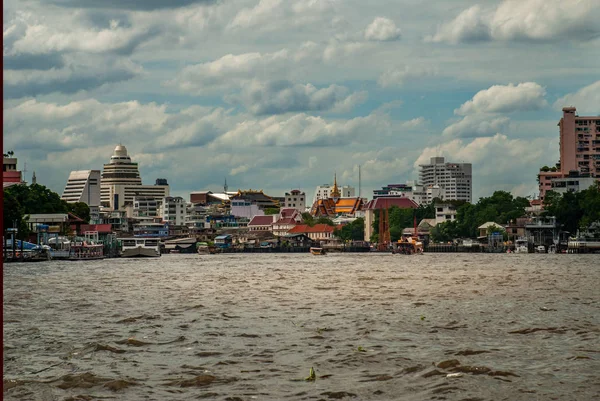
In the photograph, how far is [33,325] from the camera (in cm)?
3531

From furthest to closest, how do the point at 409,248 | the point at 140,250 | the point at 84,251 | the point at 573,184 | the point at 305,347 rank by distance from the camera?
the point at 573,184
the point at 409,248
the point at 140,250
the point at 84,251
the point at 305,347

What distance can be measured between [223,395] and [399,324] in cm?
1555

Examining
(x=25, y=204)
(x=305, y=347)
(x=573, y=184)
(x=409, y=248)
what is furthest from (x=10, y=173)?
(x=305, y=347)

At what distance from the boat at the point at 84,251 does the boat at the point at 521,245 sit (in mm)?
77876

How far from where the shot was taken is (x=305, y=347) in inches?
1092

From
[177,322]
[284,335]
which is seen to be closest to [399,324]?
[284,335]

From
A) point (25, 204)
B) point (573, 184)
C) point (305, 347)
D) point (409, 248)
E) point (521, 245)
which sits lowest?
point (305, 347)

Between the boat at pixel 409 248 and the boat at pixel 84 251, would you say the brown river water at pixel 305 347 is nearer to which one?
the boat at pixel 84 251

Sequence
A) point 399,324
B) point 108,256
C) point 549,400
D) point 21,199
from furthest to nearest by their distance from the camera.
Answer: point 108,256
point 21,199
point 399,324
point 549,400

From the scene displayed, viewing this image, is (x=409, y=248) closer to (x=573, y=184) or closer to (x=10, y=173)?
(x=573, y=184)

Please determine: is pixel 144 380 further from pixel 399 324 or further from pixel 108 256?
pixel 108 256

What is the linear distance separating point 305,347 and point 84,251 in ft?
406

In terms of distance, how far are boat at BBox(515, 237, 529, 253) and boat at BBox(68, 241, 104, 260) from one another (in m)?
77.9

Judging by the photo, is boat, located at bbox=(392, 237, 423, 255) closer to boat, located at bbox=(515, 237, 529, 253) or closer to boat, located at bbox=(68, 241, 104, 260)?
boat, located at bbox=(515, 237, 529, 253)
